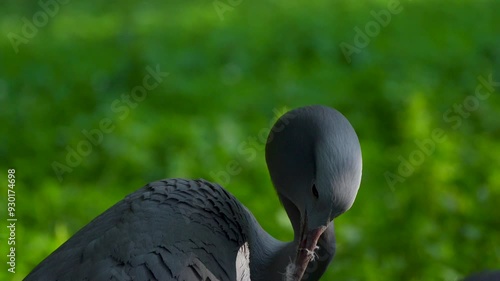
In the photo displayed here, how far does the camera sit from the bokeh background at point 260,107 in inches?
159

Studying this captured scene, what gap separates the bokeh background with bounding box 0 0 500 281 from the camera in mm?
4047

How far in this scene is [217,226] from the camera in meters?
2.55

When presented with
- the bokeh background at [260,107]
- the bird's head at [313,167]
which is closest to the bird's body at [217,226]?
the bird's head at [313,167]

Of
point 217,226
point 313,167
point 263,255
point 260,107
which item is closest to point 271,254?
point 263,255

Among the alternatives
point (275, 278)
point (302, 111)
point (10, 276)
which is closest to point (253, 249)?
point (275, 278)

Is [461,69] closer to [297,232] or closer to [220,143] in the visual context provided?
[220,143]

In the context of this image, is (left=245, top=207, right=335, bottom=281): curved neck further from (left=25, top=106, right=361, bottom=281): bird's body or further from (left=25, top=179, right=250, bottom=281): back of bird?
(left=25, top=179, right=250, bottom=281): back of bird

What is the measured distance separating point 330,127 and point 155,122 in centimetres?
248

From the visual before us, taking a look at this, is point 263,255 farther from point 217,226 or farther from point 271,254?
point 217,226

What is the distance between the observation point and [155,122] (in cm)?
479

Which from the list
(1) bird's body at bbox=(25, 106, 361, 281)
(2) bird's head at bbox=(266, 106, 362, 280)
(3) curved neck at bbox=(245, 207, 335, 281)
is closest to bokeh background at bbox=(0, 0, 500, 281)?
(3) curved neck at bbox=(245, 207, 335, 281)

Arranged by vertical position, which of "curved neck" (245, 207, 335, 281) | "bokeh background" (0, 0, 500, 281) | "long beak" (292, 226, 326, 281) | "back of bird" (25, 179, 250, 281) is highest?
"back of bird" (25, 179, 250, 281)

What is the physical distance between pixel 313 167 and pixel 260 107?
2610 millimetres

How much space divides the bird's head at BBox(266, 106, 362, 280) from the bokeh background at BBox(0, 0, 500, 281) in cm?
133
